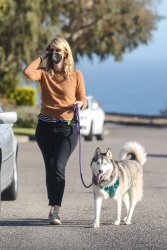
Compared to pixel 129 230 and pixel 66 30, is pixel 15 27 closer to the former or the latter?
pixel 66 30

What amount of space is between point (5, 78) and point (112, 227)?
3116 cm

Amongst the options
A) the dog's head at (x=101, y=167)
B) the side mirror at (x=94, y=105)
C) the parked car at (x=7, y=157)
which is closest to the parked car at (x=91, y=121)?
the side mirror at (x=94, y=105)

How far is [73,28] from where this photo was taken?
48031 millimetres

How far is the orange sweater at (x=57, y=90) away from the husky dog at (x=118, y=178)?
0.75 metres

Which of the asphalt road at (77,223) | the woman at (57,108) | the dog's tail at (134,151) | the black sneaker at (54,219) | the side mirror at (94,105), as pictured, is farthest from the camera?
the side mirror at (94,105)

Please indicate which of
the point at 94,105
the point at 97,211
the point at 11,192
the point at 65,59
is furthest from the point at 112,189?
the point at 94,105

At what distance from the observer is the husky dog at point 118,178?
10016mm

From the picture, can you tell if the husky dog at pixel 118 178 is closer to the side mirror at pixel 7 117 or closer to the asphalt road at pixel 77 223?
the asphalt road at pixel 77 223

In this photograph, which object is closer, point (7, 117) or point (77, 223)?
point (77, 223)

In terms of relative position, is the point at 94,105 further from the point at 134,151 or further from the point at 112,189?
the point at 112,189

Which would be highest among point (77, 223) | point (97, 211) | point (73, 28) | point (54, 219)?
point (97, 211)

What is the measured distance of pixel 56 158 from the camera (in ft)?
34.3

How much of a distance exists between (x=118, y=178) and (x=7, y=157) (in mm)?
1909

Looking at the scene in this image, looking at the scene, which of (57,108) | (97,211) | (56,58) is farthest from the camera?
(57,108)
